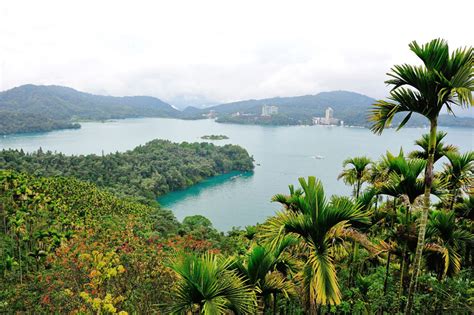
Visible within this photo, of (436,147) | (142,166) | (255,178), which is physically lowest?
(255,178)

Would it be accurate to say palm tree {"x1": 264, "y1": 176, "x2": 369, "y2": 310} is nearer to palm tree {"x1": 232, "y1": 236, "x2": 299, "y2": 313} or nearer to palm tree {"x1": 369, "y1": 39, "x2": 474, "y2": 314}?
palm tree {"x1": 232, "y1": 236, "x2": 299, "y2": 313}

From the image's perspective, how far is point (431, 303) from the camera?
5.29 meters

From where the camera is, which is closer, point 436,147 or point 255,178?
point 436,147

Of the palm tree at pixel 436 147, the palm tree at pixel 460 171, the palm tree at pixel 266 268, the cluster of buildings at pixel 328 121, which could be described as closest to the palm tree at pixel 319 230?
the palm tree at pixel 266 268

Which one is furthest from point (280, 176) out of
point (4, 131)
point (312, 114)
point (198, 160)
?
point (312, 114)

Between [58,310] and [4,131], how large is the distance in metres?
128

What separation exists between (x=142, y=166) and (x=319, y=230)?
175 feet

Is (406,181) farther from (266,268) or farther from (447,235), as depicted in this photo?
(266,268)

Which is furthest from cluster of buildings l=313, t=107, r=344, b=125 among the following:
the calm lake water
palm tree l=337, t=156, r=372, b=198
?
palm tree l=337, t=156, r=372, b=198

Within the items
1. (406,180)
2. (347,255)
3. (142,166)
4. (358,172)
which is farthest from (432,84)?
(142,166)

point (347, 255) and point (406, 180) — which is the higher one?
point (406, 180)

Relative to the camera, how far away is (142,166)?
53.8m

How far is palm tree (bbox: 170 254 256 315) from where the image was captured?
9.59ft

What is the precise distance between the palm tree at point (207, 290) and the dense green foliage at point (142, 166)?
3801 cm
